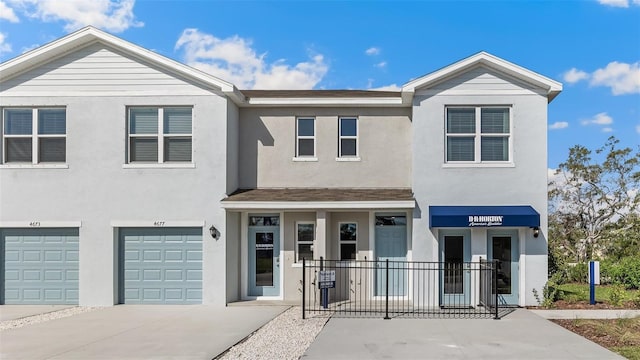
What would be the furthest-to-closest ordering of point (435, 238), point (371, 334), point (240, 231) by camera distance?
point (240, 231)
point (435, 238)
point (371, 334)

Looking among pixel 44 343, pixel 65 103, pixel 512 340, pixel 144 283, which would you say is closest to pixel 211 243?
pixel 144 283

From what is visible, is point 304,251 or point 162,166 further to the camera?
point 304,251

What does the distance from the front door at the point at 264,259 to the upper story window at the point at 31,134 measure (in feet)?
19.9

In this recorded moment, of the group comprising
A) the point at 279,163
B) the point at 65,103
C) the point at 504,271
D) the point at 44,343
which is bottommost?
the point at 44,343

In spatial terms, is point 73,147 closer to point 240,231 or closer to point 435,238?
point 240,231

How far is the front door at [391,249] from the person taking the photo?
1377cm

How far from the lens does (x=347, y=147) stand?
565 inches

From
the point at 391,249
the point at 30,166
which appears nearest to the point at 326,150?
the point at 391,249

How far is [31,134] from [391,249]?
11.1 m

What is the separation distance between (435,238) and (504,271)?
220cm

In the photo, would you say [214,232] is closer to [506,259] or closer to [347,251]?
[347,251]

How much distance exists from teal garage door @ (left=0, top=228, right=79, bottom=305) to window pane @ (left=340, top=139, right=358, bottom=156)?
8.22 meters

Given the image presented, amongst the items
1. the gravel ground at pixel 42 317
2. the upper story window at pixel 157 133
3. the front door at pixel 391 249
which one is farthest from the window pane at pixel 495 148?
the gravel ground at pixel 42 317

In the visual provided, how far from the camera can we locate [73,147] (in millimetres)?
13133
